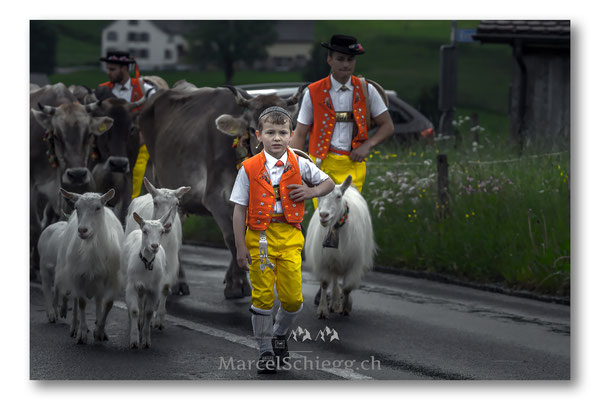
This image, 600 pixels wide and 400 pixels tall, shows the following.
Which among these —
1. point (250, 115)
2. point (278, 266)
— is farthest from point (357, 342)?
point (250, 115)

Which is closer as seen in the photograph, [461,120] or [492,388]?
[492,388]

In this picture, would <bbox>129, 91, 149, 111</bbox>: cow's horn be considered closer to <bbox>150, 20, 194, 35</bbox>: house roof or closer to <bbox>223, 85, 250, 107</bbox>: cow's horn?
<bbox>223, 85, 250, 107</bbox>: cow's horn

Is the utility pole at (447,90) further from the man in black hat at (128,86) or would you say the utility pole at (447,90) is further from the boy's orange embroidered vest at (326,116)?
the man in black hat at (128,86)

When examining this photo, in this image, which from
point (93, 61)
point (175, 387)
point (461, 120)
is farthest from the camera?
point (461, 120)

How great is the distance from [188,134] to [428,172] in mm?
2226

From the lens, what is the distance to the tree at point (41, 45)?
28.3 ft

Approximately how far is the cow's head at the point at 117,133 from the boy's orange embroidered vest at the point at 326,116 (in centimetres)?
163

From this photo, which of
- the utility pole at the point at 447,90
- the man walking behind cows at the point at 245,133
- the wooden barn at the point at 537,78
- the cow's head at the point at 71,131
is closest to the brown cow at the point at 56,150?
the cow's head at the point at 71,131

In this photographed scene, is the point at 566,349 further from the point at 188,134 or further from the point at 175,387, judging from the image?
the point at 188,134

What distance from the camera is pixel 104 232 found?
829 cm

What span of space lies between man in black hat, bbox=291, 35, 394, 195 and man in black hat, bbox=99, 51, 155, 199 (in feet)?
4.61

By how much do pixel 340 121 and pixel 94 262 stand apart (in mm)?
2165

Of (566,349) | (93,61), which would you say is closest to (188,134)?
(93,61)

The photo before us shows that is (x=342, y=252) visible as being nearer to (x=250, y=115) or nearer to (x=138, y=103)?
(x=250, y=115)
